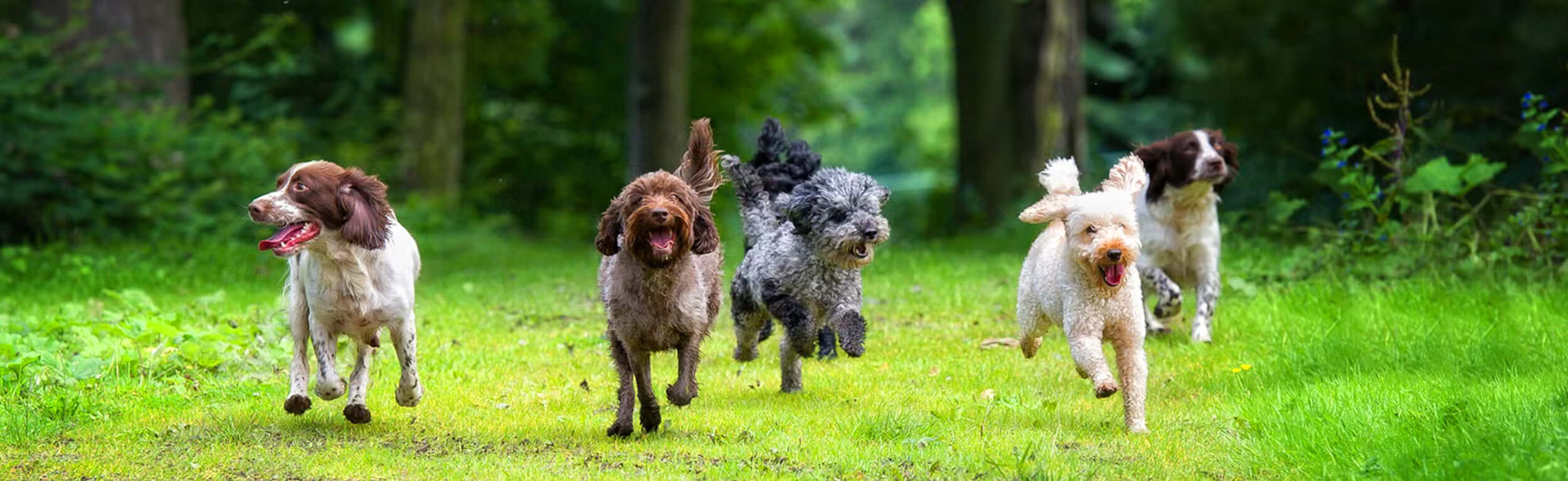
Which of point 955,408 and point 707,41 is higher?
point 707,41

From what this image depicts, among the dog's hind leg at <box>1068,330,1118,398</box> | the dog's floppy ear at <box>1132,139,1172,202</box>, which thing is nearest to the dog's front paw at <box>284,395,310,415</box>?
the dog's hind leg at <box>1068,330,1118,398</box>

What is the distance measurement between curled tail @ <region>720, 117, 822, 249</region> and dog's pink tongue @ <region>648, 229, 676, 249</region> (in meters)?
2.51

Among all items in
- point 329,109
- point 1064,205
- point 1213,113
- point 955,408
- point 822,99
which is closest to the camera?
point 1064,205

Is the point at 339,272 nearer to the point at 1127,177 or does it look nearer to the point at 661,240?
the point at 661,240

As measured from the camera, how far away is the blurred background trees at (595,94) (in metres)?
17.6

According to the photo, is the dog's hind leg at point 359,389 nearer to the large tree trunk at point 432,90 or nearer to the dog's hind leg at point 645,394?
the dog's hind leg at point 645,394

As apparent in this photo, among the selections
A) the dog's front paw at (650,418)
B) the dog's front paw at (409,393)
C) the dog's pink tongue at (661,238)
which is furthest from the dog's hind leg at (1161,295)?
the dog's front paw at (409,393)

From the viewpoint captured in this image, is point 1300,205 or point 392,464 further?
point 1300,205

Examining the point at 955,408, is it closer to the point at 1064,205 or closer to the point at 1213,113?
the point at 1064,205

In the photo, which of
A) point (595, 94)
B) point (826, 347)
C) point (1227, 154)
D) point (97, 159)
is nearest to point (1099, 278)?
point (826, 347)

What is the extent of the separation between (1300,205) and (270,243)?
25.8ft

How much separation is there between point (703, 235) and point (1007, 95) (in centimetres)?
1489

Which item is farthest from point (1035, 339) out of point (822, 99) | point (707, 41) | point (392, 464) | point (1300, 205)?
point (822, 99)

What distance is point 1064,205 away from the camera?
7.64m
